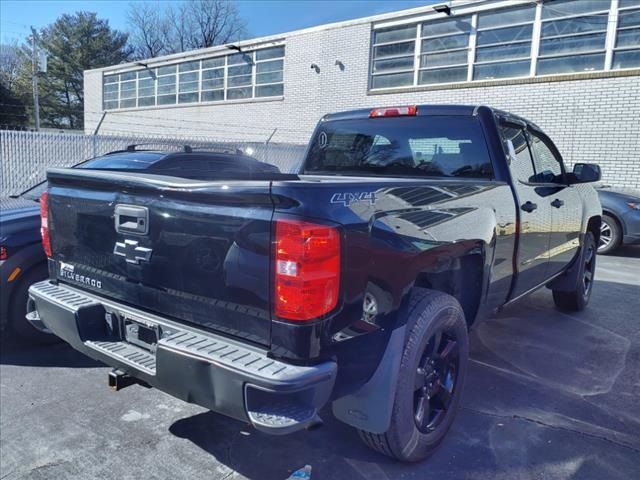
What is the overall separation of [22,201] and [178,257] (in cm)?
351

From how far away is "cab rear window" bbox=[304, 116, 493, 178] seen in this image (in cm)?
372

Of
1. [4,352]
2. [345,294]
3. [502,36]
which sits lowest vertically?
[4,352]

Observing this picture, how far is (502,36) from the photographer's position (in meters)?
13.5

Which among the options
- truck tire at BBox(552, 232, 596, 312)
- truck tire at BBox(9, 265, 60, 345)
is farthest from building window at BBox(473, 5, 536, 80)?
truck tire at BBox(9, 265, 60, 345)

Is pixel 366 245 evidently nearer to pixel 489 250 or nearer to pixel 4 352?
pixel 489 250

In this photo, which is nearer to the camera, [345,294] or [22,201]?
[345,294]

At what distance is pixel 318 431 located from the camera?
3088 millimetres

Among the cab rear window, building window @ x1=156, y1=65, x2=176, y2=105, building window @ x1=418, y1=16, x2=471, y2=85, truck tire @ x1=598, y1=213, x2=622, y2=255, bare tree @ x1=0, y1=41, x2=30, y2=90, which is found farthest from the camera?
bare tree @ x1=0, y1=41, x2=30, y2=90

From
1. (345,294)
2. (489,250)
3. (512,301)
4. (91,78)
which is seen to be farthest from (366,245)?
(91,78)

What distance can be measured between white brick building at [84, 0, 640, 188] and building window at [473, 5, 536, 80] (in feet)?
0.09

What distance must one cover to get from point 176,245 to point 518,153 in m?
2.82

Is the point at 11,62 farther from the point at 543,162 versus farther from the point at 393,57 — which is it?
the point at 543,162

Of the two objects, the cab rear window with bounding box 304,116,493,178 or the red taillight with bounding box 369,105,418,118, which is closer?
the cab rear window with bounding box 304,116,493,178

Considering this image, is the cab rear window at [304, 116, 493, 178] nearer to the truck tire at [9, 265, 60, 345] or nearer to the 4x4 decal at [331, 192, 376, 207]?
the 4x4 decal at [331, 192, 376, 207]
